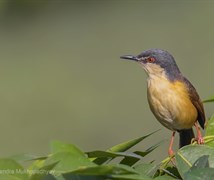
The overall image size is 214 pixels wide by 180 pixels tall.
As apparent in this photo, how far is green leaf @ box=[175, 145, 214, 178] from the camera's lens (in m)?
2.10

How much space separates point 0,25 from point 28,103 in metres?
4.68

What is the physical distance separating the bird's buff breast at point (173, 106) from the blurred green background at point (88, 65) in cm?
450

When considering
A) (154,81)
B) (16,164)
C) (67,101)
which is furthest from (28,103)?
(16,164)

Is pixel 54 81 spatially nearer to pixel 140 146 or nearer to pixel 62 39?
pixel 62 39

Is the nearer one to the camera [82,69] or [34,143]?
[34,143]

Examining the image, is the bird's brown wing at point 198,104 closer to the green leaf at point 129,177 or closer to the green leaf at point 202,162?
the green leaf at point 202,162

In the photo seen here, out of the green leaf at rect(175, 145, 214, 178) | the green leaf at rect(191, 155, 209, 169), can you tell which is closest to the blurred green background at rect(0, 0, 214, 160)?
A: the green leaf at rect(175, 145, 214, 178)

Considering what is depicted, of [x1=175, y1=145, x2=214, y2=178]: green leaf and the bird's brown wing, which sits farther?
the bird's brown wing

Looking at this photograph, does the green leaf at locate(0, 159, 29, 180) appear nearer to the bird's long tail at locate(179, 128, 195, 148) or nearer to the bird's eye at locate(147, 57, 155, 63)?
the bird's long tail at locate(179, 128, 195, 148)

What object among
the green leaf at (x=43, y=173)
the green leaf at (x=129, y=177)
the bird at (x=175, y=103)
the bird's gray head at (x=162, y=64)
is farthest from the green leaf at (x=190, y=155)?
the bird's gray head at (x=162, y=64)

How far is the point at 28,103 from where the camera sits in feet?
43.0

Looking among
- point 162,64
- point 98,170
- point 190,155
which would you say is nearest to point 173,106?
point 162,64

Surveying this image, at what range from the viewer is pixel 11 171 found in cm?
173

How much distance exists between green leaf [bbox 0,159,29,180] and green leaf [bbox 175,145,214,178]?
1.76 ft
